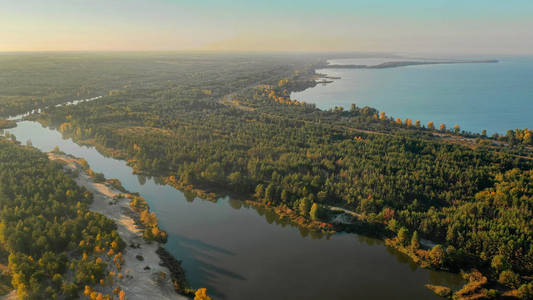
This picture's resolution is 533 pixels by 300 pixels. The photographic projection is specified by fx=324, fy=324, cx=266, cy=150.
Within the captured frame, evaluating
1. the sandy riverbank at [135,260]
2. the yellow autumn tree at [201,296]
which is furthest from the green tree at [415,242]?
the sandy riverbank at [135,260]

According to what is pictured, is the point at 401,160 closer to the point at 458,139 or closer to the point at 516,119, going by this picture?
the point at 458,139

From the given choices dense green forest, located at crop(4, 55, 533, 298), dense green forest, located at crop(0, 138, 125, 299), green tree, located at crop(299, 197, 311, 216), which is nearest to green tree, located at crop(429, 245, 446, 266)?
dense green forest, located at crop(4, 55, 533, 298)

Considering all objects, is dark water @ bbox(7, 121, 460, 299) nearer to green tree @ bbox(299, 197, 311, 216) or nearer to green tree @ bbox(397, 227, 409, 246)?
green tree @ bbox(397, 227, 409, 246)

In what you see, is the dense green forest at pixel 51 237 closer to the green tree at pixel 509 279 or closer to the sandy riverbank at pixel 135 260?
the sandy riverbank at pixel 135 260

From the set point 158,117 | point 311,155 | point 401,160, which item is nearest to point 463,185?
point 401,160

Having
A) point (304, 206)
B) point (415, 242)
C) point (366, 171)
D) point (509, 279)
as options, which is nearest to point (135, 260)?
point (304, 206)

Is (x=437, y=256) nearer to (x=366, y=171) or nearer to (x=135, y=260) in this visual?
(x=366, y=171)

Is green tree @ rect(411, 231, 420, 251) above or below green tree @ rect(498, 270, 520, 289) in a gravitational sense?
above
